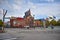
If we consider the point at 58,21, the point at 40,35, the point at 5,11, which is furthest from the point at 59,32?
the point at 5,11

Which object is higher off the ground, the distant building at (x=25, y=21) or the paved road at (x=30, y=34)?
the distant building at (x=25, y=21)

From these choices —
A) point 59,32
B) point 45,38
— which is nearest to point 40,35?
point 45,38

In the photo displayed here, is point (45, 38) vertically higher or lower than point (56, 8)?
lower

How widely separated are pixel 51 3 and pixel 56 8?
0.46 feet

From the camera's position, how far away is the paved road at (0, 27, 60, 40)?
2535 millimetres

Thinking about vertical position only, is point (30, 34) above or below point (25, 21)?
below

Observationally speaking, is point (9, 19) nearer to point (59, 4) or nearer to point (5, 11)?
point (5, 11)

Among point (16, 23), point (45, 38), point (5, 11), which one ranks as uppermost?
point (5, 11)

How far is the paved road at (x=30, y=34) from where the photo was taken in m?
2.53

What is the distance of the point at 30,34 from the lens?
2.57 meters

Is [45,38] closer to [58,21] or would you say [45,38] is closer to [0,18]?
[58,21]

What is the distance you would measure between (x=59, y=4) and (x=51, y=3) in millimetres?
158

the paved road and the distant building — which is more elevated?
the distant building

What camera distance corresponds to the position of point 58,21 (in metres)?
2.61
